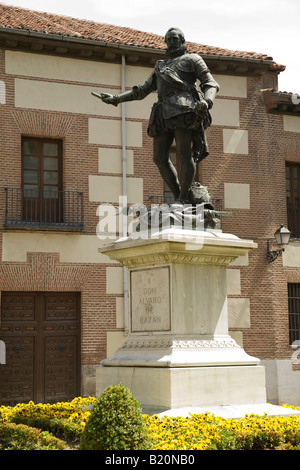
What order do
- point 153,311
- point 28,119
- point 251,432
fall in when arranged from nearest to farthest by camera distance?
point 251,432, point 153,311, point 28,119

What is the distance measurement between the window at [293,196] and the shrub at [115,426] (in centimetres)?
1376

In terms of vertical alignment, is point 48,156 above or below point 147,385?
above

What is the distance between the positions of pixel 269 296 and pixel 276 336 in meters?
1.02

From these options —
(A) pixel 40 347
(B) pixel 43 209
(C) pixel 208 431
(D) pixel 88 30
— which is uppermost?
(D) pixel 88 30

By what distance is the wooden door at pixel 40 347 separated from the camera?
15.8 m

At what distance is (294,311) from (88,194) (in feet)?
20.6

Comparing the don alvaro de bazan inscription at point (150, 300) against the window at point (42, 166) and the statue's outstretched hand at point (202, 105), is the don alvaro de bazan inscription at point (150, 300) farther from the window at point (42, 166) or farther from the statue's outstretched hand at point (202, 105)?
the window at point (42, 166)

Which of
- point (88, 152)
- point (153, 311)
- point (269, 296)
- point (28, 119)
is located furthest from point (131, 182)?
point (153, 311)

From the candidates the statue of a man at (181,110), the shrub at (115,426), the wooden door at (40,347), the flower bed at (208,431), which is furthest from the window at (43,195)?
the shrub at (115,426)

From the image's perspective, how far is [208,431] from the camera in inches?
243

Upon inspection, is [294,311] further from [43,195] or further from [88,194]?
[43,195]

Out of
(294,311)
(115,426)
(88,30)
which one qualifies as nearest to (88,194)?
(88,30)
